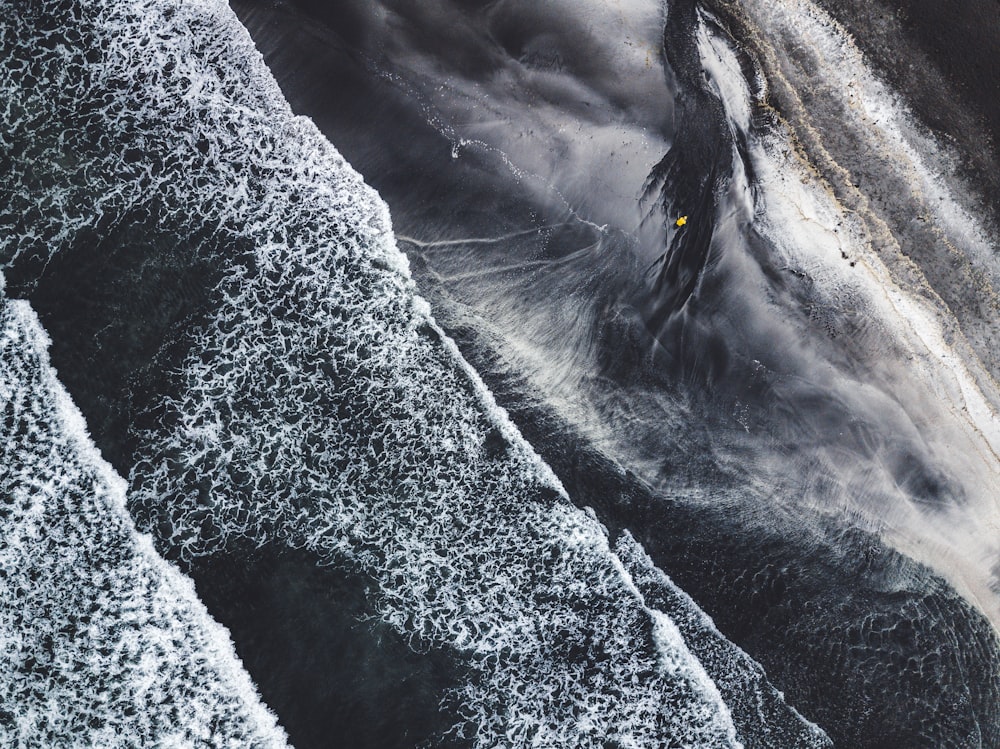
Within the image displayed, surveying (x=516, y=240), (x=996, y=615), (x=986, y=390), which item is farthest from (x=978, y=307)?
(x=516, y=240)

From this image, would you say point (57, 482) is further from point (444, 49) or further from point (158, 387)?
point (444, 49)

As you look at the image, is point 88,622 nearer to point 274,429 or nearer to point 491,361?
point 274,429

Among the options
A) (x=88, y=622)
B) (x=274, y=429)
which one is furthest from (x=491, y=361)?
(x=88, y=622)

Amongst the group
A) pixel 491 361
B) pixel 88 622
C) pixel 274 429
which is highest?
pixel 491 361

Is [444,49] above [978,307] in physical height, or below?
below

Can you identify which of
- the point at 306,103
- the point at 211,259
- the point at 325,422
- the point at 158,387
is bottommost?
the point at 158,387

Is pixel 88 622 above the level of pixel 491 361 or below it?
below

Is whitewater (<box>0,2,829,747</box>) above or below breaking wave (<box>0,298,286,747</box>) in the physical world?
above

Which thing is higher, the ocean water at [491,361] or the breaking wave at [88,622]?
the ocean water at [491,361]
